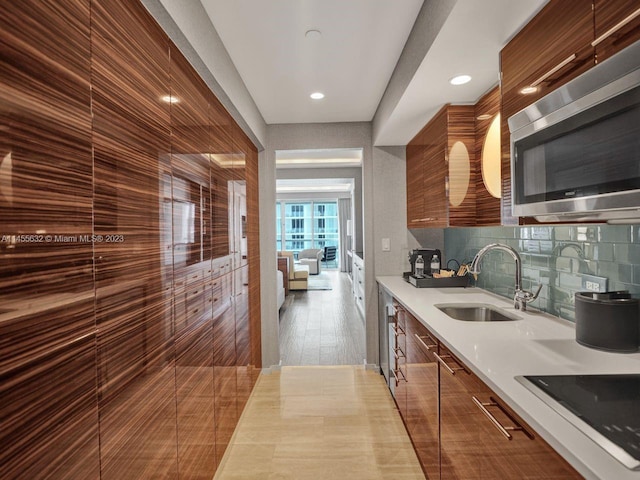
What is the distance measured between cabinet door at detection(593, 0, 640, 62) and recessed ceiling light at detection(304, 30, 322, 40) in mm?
1302

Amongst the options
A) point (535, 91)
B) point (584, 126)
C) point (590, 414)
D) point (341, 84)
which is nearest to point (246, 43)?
point (341, 84)

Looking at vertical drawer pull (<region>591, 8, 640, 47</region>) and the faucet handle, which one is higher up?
vertical drawer pull (<region>591, 8, 640, 47</region>)

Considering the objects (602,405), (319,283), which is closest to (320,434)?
(602,405)

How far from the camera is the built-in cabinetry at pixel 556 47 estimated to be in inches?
40.1

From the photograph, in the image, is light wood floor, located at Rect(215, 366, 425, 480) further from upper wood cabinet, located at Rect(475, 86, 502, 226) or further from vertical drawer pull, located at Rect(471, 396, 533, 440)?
upper wood cabinet, located at Rect(475, 86, 502, 226)

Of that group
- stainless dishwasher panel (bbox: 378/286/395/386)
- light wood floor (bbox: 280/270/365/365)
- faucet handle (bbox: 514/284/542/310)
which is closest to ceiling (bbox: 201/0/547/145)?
faucet handle (bbox: 514/284/542/310)

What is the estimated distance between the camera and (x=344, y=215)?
11570 millimetres

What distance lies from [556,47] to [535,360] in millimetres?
1101

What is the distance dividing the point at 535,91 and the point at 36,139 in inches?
64.1

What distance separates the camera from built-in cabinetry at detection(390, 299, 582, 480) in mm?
963

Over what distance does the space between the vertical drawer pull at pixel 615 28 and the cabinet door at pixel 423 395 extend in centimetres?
130

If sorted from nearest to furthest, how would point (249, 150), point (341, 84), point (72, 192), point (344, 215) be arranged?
1. point (72, 192)
2. point (341, 84)
3. point (249, 150)
4. point (344, 215)

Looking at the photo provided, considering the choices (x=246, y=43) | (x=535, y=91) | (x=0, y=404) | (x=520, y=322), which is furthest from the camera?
(x=246, y=43)

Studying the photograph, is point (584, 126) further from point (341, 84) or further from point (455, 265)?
point (455, 265)
